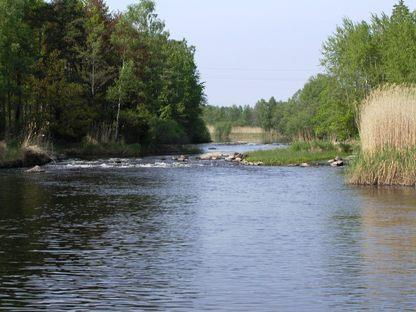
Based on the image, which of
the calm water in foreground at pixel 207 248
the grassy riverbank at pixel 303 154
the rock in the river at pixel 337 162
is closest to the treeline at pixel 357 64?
the grassy riverbank at pixel 303 154

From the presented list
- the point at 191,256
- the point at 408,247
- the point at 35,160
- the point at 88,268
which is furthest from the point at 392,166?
the point at 35,160

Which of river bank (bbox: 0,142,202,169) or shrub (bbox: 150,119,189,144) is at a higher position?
shrub (bbox: 150,119,189,144)

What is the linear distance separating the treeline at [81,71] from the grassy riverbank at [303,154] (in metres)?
20.4

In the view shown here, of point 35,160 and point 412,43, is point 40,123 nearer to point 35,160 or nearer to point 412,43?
point 35,160

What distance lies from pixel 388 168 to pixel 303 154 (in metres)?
25.8

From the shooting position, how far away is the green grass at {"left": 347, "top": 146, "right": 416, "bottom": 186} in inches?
1469

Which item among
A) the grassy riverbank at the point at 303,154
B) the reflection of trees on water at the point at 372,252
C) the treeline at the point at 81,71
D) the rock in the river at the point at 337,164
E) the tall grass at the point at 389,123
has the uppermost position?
the treeline at the point at 81,71

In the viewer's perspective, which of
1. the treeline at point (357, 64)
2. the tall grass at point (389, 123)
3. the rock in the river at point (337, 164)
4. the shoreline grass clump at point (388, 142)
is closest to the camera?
the shoreline grass clump at point (388, 142)

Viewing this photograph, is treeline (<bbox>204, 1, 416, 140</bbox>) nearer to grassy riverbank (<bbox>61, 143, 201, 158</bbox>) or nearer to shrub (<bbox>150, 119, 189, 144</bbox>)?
grassy riverbank (<bbox>61, 143, 201, 158</bbox>)

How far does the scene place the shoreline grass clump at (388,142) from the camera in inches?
1480

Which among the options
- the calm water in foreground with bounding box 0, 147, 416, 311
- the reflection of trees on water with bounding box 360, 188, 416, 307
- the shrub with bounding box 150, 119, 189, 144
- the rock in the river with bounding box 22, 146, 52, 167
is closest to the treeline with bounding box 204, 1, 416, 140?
the shrub with bounding box 150, 119, 189, 144

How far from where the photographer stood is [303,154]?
209 feet

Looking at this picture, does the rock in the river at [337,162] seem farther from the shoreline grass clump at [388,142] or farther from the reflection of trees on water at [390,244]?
the reflection of trees on water at [390,244]

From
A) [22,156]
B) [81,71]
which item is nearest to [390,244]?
[22,156]
